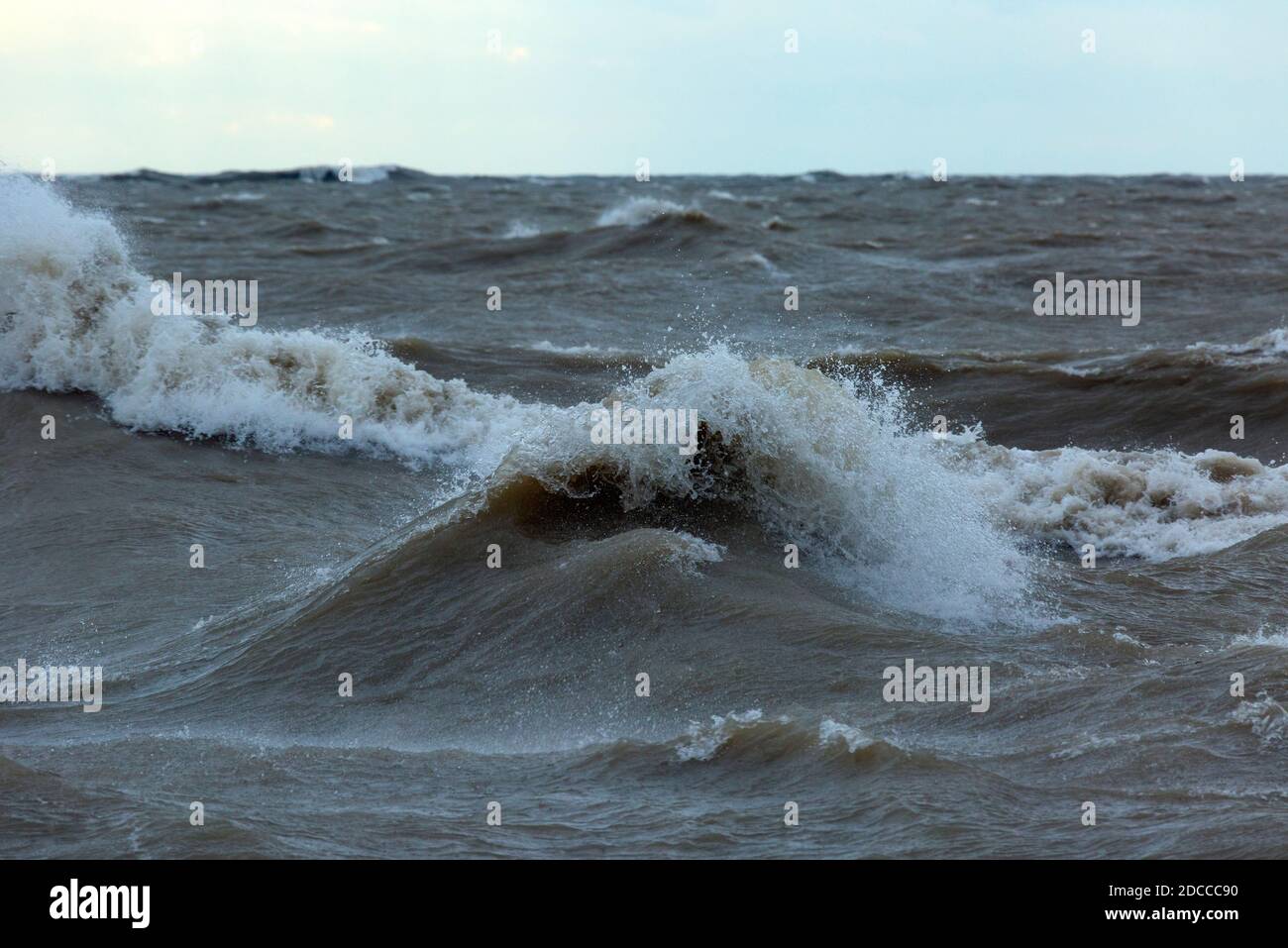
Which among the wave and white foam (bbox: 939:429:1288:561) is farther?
the wave

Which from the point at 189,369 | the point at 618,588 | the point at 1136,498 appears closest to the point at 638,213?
the point at 189,369

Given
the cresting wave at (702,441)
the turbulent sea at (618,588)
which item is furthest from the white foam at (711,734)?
the cresting wave at (702,441)

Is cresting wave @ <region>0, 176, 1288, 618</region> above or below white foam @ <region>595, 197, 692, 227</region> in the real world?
below

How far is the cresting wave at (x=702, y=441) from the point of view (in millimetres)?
7961

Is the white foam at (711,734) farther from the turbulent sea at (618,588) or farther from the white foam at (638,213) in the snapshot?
the white foam at (638,213)

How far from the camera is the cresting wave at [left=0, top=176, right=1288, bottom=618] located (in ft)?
26.1

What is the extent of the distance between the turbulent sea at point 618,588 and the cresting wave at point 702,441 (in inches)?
1.2

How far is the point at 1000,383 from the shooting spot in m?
14.4

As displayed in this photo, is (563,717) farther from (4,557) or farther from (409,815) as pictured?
(4,557)

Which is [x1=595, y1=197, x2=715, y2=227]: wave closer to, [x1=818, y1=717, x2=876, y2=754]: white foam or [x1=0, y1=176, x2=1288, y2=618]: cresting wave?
[x1=0, y1=176, x2=1288, y2=618]: cresting wave

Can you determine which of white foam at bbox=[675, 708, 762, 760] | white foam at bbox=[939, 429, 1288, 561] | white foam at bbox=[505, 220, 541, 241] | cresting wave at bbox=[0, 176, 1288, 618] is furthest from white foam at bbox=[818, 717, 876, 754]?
white foam at bbox=[505, 220, 541, 241]

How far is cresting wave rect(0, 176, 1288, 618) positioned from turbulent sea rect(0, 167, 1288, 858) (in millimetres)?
32

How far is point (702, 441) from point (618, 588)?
1528 mm
